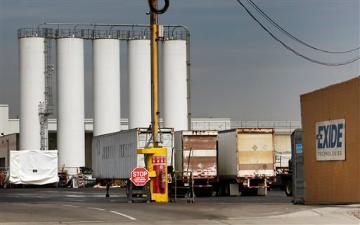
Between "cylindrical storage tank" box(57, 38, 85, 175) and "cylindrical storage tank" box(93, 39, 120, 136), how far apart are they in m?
1.50

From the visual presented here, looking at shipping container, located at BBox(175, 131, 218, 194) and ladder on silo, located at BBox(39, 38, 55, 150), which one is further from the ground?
ladder on silo, located at BBox(39, 38, 55, 150)

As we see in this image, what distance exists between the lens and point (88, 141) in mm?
90750

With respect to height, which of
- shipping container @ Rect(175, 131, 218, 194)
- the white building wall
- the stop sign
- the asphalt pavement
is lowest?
the asphalt pavement

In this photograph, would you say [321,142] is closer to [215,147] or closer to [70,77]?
[215,147]

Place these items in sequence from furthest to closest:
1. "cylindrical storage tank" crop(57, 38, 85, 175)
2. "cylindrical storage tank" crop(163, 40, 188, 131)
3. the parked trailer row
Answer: "cylindrical storage tank" crop(163, 40, 188, 131)
"cylindrical storage tank" crop(57, 38, 85, 175)
the parked trailer row

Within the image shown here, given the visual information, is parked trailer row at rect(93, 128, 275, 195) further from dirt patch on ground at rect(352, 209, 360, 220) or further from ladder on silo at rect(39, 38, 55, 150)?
ladder on silo at rect(39, 38, 55, 150)

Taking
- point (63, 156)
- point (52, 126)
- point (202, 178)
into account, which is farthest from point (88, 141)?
point (202, 178)

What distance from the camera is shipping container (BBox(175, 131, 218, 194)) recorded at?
126 feet

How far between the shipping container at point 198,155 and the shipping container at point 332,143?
39.4 feet

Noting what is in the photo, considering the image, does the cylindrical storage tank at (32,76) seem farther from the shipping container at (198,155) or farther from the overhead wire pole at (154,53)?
the overhead wire pole at (154,53)

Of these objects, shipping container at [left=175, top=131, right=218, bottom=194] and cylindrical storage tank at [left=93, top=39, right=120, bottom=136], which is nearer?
shipping container at [left=175, top=131, right=218, bottom=194]

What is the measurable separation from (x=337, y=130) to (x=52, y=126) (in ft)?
234

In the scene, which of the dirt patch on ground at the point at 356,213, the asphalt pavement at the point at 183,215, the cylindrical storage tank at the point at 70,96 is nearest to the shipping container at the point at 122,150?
the asphalt pavement at the point at 183,215

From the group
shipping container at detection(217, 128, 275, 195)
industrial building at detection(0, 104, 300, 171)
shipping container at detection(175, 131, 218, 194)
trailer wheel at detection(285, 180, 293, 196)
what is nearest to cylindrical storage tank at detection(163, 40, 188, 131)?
industrial building at detection(0, 104, 300, 171)
